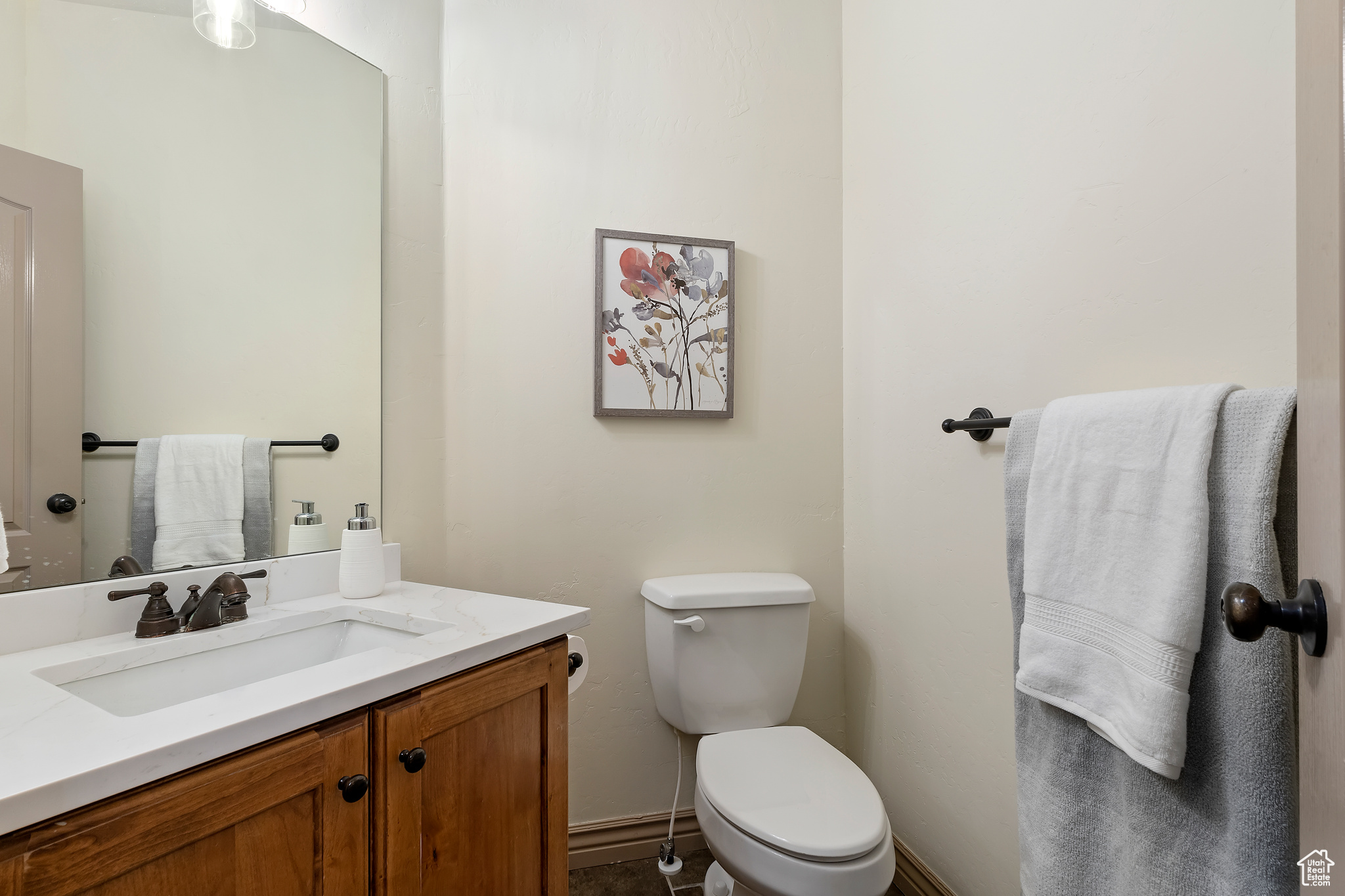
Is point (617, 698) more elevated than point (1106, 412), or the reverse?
point (1106, 412)

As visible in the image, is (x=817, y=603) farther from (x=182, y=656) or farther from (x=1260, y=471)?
(x=182, y=656)

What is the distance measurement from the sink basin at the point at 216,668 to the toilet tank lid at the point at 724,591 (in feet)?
2.00

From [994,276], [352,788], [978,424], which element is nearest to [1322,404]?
[978,424]

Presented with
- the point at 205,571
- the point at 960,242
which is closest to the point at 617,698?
the point at 205,571

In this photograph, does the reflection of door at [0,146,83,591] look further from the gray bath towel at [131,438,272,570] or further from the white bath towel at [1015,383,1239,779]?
the white bath towel at [1015,383,1239,779]

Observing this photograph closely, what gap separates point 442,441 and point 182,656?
2.25 feet

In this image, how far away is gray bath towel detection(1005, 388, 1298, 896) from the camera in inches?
24.2

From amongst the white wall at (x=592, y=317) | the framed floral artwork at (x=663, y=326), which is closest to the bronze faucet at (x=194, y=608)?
the white wall at (x=592, y=317)

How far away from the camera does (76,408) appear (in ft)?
3.03

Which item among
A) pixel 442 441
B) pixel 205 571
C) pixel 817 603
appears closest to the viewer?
pixel 205 571

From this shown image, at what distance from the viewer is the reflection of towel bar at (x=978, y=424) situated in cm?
112

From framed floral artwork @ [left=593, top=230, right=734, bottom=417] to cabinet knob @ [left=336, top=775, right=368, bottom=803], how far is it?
3.25ft

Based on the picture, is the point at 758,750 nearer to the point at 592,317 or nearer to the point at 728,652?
the point at 728,652

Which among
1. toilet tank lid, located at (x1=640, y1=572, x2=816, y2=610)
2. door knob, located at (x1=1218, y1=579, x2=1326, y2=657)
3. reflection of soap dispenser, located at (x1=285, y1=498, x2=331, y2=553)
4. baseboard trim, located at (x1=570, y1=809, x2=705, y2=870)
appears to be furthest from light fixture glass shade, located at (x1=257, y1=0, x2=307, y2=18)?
baseboard trim, located at (x1=570, y1=809, x2=705, y2=870)
